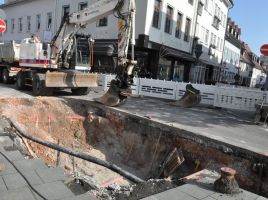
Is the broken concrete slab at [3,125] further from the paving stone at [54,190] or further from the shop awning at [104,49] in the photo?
the shop awning at [104,49]

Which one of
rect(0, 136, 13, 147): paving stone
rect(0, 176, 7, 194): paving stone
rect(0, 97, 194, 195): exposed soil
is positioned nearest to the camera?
rect(0, 176, 7, 194): paving stone

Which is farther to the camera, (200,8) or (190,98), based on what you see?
(200,8)

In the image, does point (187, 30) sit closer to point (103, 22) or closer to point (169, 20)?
point (169, 20)

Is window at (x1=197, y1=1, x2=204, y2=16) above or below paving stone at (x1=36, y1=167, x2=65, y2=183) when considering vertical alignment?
above

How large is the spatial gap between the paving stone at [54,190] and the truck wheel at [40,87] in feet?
29.5

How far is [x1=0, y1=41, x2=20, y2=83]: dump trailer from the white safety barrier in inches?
191

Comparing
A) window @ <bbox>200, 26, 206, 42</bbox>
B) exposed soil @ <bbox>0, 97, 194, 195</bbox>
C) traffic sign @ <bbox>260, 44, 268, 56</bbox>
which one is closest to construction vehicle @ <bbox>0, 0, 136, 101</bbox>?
exposed soil @ <bbox>0, 97, 194, 195</bbox>

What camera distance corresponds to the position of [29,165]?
15.8ft

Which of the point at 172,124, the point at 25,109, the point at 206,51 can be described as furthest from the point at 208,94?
the point at 206,51

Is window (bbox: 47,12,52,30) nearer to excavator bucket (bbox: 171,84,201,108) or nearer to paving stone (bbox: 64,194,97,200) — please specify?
excavator bucket (bbox: 171,84,201,108)

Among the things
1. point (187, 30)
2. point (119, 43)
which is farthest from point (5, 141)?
point (187, 30)

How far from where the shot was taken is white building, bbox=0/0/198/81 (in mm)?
19188

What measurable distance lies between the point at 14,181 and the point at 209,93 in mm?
12238

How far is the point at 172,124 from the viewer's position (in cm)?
911
